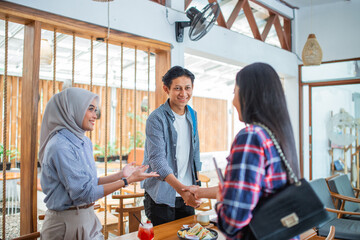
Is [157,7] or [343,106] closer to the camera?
[157,7]

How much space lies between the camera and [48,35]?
5.92 meters

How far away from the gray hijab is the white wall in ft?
15.6

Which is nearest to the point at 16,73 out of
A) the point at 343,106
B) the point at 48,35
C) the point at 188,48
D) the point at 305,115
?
the point at 48,35

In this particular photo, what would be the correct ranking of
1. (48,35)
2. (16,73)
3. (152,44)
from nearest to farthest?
(152,44) < (48,35) < (16,73)

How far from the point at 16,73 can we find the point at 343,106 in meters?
7.59

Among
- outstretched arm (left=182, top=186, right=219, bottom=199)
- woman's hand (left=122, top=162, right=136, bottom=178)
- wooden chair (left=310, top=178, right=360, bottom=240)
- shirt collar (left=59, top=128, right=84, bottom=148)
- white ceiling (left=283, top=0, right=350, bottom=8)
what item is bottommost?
wooden chair (left=310, top=178, right=360, bottom=240)

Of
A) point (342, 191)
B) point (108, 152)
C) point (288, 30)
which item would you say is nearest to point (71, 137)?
point (342, 191)

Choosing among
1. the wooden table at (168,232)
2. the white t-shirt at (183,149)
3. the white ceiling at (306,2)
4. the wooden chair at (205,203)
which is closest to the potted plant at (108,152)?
the wooden chair at (205,203)

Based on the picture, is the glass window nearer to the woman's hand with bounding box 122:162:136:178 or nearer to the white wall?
the white wall

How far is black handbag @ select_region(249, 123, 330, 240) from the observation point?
0.91m

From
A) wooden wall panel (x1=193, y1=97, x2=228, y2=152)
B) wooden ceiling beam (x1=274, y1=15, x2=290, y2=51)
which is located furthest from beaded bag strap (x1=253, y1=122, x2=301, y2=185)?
wooden wall panel (x1=193, y1=97, x2=228, y2=152)

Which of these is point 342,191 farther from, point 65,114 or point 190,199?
point 65,114

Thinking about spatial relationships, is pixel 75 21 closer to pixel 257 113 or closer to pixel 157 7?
pixel 157 7

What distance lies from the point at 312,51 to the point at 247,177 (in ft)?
12.8
